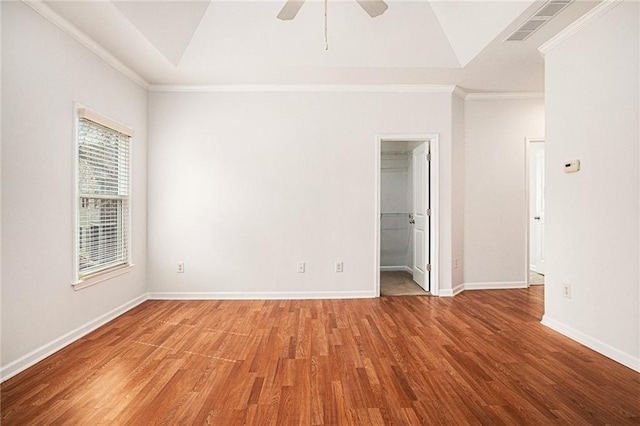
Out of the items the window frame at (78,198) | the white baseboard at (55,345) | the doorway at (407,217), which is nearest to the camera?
the white baseboard at (55,345)

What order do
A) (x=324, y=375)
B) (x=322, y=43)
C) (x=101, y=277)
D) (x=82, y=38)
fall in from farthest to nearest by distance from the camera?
1. (x=322, y=43)
2. (x=101, y=277)
3. (x=82, y=38)
4. (x=324, y=375)

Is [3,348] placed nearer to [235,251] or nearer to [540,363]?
[235,251]

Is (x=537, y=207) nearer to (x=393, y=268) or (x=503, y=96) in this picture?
(x=503, y=96)

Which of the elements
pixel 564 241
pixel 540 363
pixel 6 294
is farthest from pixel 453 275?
pixel 6 294

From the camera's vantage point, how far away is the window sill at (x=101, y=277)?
121 inches

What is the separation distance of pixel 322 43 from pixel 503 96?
111 inches

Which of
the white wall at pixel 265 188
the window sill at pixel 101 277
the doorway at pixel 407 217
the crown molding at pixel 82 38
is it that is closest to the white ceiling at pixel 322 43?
the crown molding at pixel 82 38

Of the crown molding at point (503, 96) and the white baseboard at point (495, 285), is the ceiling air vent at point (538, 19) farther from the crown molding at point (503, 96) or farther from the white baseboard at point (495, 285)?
the white baseboard at point (495, 285)

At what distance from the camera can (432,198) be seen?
458cm

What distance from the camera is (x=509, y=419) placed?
188 centimetres

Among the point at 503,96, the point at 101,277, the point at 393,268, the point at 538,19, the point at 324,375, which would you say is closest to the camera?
the point at 324,375

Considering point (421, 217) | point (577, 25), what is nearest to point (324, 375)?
point (421, 217)

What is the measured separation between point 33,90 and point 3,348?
1.88 m

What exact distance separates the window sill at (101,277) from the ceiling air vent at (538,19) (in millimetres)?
4605
